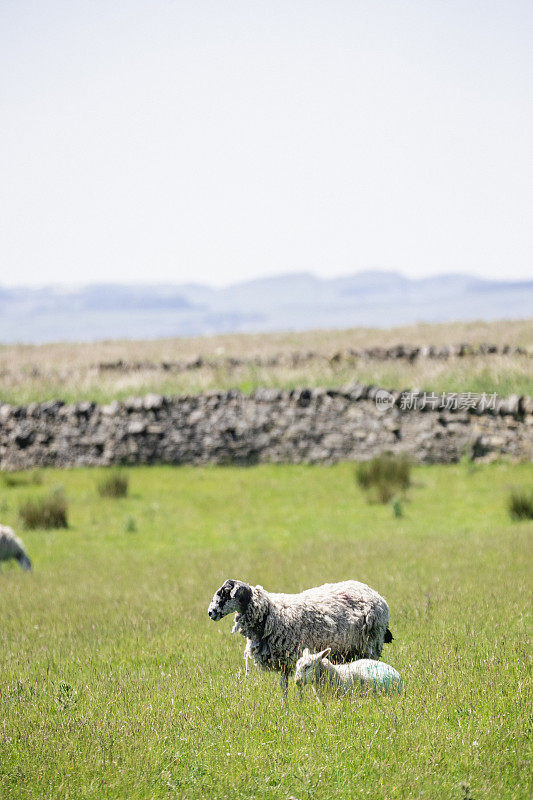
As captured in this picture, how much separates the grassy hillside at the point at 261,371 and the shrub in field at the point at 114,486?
5.83 meters

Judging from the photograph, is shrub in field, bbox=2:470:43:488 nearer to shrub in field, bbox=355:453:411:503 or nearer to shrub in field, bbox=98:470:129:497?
shrub in field, bbox=98:470:129:497

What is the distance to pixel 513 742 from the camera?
5.21m

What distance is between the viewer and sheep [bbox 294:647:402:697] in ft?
19.0

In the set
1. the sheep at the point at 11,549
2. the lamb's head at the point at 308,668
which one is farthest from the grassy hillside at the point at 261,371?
the lamb's head at the point at 308,668

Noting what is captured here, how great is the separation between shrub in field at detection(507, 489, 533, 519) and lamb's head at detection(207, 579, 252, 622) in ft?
39.6

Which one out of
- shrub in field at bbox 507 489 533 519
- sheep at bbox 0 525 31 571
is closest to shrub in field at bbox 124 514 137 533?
sheep at bbox 0 525 31 571

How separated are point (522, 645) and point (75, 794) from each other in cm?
411

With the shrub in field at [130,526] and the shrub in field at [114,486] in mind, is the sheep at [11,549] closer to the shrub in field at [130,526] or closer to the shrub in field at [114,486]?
the shrub in field at [130,526]

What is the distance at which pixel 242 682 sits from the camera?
6.15 meters

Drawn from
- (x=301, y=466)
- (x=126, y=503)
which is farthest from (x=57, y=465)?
(x=301, y=466)

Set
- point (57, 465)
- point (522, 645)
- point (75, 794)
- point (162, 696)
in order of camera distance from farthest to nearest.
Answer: point (57, 465) → point (522, 645) → point (162, 696) → point (75, 794)

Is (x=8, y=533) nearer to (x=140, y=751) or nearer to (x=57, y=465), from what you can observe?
(x=140, y=751)

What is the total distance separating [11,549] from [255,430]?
11745mm

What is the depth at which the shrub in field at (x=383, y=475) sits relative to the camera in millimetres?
20203
